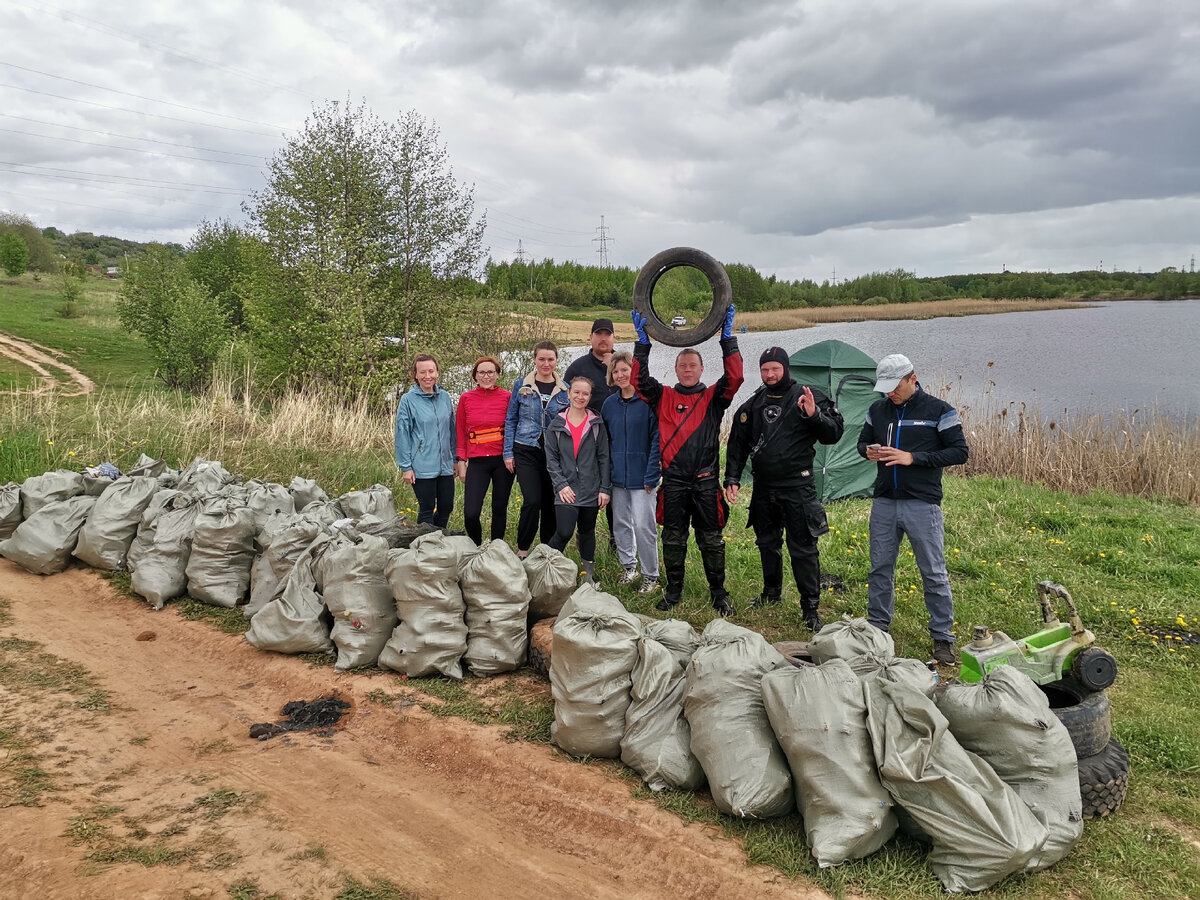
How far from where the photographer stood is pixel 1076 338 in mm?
24531

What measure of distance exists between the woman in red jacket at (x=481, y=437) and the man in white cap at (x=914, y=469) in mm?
2574

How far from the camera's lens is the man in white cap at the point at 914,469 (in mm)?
4344

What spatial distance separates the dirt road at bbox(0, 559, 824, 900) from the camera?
2.75 meters

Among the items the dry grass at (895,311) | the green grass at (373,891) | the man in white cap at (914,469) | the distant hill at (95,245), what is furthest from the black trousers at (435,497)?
the distant hill at (95,245)

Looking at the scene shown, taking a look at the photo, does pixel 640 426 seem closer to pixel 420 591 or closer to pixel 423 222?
pixel 420 591

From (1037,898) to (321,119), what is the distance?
15268 millimetres

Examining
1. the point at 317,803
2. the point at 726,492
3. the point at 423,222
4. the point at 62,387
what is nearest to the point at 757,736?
the point at 317,803

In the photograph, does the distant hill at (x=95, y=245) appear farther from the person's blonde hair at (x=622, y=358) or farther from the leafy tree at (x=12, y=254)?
the person's blonde hair at (x=622, y=358)

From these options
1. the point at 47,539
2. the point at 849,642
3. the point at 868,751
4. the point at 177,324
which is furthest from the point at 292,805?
the point at 177,324

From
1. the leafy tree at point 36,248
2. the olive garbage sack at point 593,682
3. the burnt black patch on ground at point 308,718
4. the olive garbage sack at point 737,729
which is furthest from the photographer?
the leafy tree at point 36,248

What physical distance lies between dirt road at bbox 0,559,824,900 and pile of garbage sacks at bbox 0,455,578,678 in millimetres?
327

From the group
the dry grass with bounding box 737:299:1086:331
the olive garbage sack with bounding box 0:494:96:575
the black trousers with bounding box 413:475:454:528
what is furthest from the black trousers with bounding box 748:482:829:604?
the dry grass with bounding box 737:299:1086:331

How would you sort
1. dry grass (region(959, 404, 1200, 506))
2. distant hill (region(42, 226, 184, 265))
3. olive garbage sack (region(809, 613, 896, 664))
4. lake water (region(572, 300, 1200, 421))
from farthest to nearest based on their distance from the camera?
distant hill (region(42, 226, 184, 265)) → lake water (region(572, 300, 1200, 421)) → dry grass (region(959, 404, 1200, 506)) → olive garbage sack (region(809, 613, 896, 664))

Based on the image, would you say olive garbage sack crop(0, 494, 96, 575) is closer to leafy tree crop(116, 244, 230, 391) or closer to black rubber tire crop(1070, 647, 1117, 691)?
black rubber tire crop(1070, 647, 1117, 691)
